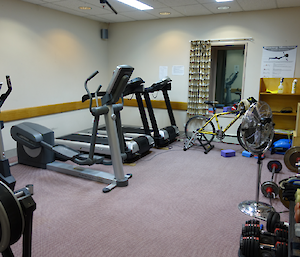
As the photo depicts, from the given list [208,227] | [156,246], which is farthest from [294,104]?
[156,246]

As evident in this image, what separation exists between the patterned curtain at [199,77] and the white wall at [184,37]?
0.65 feet

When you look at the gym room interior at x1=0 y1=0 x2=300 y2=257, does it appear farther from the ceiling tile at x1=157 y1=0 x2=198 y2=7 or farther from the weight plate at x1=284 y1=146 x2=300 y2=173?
the weight plate at x1=284 y1=146 x2=300 y2=173

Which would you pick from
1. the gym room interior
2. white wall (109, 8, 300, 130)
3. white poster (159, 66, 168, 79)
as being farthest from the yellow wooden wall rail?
white poster (159, 66, 168, 79)

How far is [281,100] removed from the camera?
220 inches

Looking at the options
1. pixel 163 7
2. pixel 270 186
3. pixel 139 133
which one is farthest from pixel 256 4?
pixel 270 186

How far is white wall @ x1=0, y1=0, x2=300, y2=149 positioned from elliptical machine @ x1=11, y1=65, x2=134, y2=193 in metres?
1.09

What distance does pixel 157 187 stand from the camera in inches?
144

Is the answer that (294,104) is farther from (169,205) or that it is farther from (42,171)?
(42,171)

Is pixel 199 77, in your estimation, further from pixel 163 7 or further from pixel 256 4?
pixel 256 4

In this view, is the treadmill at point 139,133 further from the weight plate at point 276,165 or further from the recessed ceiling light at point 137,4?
the weight plate at point 276,165

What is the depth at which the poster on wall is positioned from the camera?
546cm

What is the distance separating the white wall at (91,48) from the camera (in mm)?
5168

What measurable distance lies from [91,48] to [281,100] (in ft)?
15.1

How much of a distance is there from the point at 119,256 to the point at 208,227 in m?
0.94
